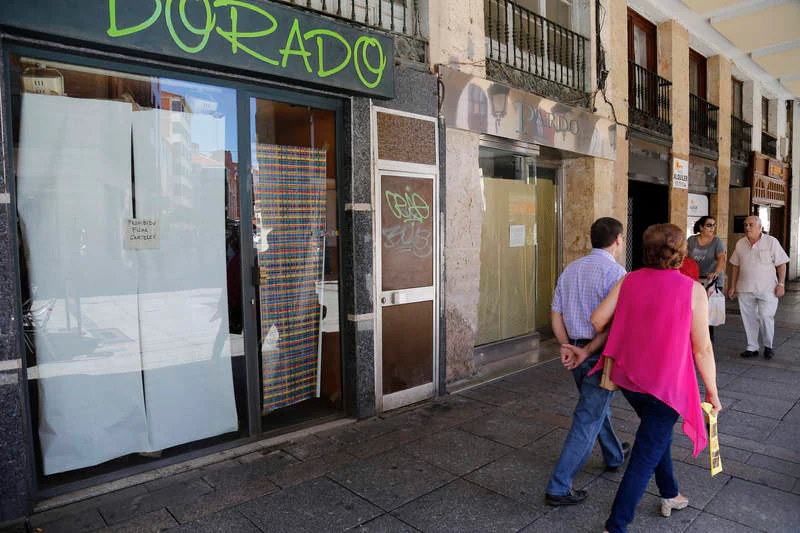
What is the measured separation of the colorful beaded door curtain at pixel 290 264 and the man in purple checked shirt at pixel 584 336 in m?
2.22

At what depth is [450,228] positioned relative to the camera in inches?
219

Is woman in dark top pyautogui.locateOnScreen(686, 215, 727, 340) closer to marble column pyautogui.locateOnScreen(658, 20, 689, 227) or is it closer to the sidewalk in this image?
the sidewalk

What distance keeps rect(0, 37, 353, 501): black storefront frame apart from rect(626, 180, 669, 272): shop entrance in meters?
7.18

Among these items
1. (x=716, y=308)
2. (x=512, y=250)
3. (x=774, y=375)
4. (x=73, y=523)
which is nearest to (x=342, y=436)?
(x=73, y=523)

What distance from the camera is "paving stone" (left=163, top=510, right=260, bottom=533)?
9.62 feet

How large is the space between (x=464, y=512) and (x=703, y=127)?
11.6 m

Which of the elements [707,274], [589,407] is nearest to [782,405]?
[707,274]

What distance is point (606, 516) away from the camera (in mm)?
3025

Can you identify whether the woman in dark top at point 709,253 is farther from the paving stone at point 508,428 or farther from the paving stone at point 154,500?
the paving stone at point 154,500

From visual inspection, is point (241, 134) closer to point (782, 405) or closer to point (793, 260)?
point (782, 405)

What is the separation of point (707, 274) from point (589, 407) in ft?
15.4

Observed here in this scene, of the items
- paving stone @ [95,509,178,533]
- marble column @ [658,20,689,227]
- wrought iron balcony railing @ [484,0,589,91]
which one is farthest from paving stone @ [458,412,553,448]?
marble column @ [658,20,689,227]

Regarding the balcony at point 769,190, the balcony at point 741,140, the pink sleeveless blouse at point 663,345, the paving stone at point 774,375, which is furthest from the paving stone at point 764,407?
the balcony at point 769,190

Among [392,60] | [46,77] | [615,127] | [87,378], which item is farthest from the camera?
[615,127]
